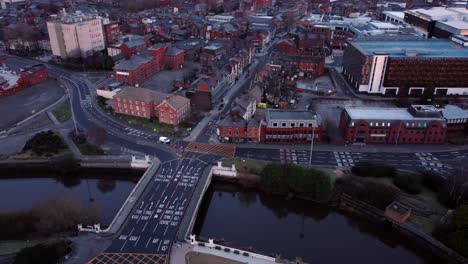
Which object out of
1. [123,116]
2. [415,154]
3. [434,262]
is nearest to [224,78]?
[123,116]

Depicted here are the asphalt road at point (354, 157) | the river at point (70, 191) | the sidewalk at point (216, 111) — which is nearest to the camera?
the river at point (70, 191)

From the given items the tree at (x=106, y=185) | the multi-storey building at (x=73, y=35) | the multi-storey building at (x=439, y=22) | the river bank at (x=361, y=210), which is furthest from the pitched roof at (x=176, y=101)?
the multi-storey building at (x=439, y=22)

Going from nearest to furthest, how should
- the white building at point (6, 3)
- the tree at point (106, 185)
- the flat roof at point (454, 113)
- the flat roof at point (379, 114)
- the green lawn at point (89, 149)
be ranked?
the tree at point (106, 185) < the green lawn at point (89, 149) < the flat roof at point (379, 114) < the flat roof at point (454, 113) < the white building at point (6, 3)

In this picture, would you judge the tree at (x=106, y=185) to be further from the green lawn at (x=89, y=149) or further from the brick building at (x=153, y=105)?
the brick building at (x=153, y=105)

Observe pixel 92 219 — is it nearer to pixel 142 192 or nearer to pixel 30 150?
pixel 142 192

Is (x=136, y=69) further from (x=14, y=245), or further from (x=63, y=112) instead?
(x=14, y=245)
